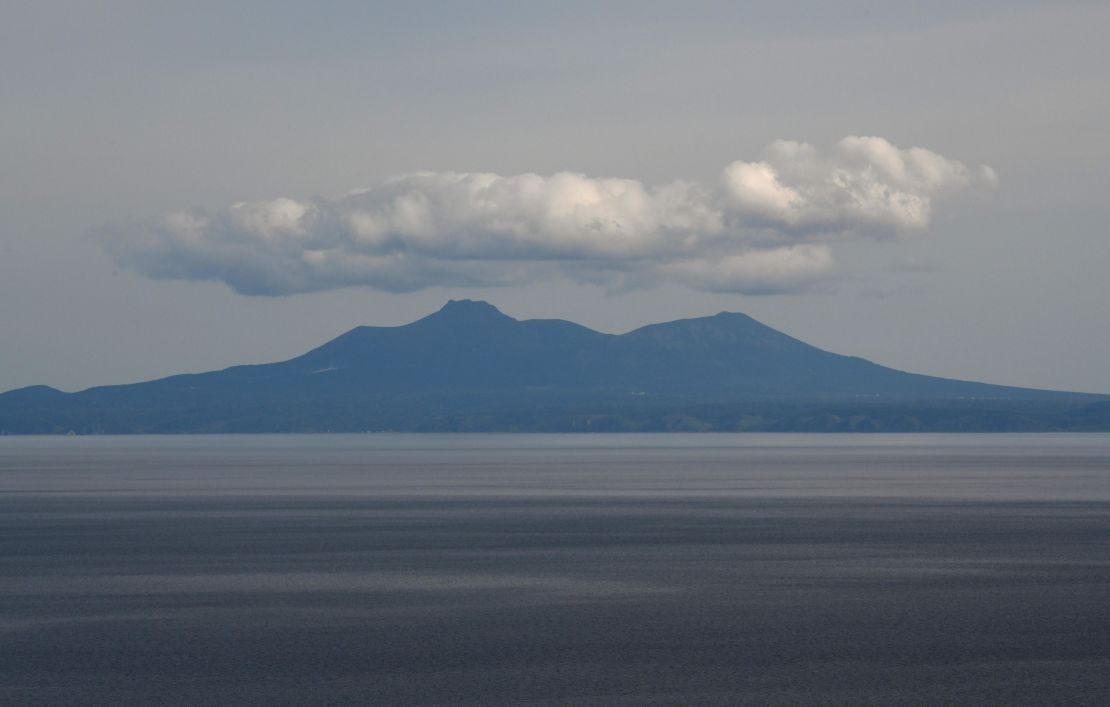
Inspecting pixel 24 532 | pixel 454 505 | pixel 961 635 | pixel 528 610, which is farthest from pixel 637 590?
pixel 454 505

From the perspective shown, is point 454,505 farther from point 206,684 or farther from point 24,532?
point 206,684

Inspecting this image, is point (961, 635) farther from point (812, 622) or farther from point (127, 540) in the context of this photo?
point (127, 540)

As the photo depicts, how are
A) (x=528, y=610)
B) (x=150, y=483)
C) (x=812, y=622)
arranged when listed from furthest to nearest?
(x=150, y=483) < (x=528, y=610) < (x=812, y=622)

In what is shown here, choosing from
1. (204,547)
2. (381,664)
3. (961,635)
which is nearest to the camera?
(381,664)

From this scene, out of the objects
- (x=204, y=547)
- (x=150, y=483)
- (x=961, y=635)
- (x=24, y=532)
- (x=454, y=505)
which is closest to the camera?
(x=961, y=635)

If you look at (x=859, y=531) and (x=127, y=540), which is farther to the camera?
(x=859, y=531)

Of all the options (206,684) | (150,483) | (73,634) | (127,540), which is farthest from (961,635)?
(150,483)
